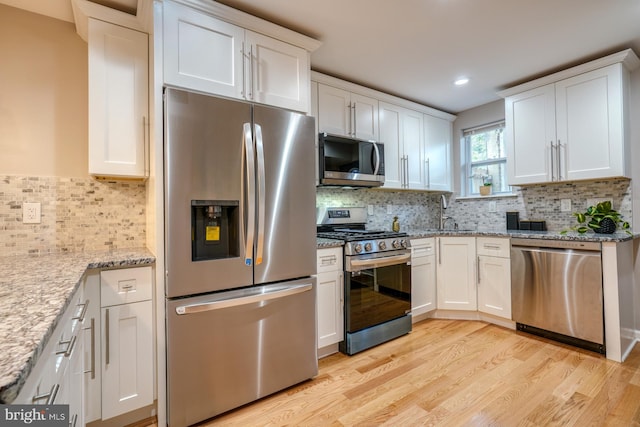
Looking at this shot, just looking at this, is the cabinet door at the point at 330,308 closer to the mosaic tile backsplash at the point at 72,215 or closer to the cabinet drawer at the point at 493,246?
the mosaic tile backsplash at the point at 72,215

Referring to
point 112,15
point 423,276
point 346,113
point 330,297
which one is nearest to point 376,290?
point 330,297

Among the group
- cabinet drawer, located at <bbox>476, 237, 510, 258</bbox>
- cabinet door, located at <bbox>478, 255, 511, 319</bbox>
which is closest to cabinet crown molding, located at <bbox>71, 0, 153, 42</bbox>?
cabinet drawer, located at <bbox>476, 237, 510, 258</bbox>

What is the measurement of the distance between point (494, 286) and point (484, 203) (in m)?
1.13

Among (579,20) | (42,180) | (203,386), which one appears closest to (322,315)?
(203,386)

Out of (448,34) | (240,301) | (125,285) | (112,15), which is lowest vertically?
(240,301)

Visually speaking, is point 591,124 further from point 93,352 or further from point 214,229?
point 93,352

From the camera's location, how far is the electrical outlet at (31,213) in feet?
6.00

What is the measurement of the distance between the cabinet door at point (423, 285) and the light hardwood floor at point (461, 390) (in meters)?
0.46

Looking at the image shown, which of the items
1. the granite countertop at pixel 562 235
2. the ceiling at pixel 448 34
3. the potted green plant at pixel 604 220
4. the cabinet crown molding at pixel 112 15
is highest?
the ceiling at pixel 448 34

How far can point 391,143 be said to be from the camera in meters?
3.27

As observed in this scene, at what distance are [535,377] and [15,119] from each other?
3.72 m

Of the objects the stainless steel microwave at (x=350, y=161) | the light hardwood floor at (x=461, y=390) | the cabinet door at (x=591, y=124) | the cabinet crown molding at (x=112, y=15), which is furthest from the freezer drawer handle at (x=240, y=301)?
the cabinet door at (x=591, y=124)

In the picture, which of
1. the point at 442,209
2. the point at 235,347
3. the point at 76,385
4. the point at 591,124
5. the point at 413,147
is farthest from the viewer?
the point at 442,209

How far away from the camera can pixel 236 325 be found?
174 cm
